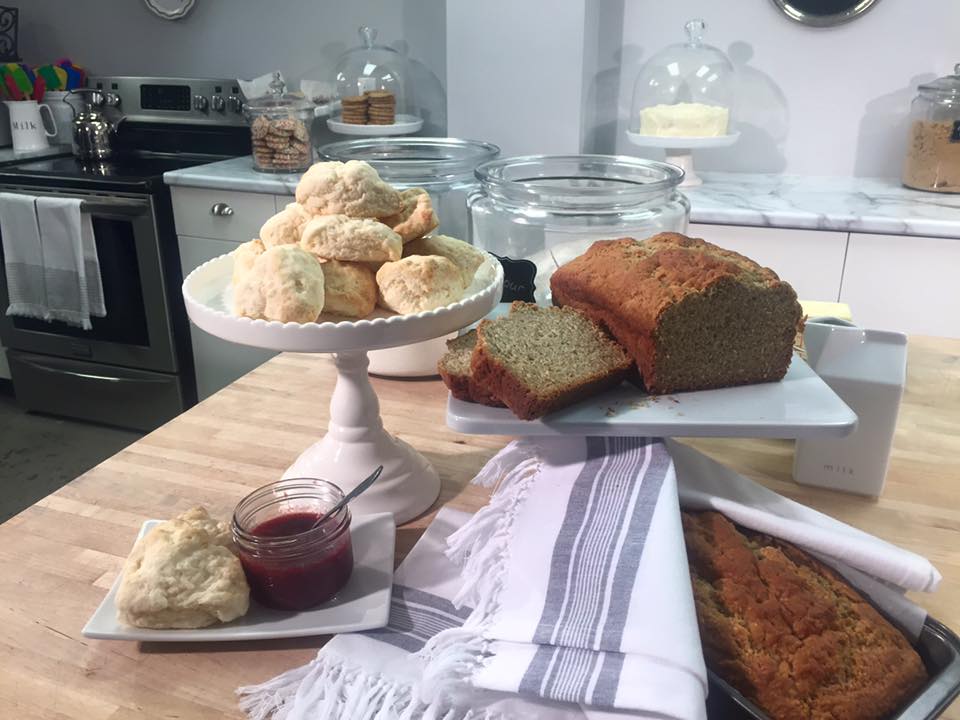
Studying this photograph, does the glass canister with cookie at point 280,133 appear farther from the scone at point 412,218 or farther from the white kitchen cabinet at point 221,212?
the scone at point 412,218

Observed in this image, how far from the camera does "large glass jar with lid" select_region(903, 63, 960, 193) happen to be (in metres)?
2.12

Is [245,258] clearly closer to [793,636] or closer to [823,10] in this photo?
[793,636]

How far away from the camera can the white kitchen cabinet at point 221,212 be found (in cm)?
242

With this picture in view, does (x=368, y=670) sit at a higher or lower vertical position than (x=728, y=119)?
lower

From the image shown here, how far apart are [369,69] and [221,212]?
72 centimetres

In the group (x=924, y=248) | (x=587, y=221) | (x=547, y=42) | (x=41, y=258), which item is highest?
(x=547, y=42)

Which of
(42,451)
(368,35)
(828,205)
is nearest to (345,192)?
(828,205)

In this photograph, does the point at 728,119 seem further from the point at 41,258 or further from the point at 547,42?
the point at 41,258

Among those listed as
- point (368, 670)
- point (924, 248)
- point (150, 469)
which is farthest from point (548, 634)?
point (924, 248)

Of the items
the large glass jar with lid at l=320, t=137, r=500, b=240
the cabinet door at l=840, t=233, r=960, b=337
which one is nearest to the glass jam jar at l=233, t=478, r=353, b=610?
the large glass jar with lid at l=320, t=137, r=500, b=240

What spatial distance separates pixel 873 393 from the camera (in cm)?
83

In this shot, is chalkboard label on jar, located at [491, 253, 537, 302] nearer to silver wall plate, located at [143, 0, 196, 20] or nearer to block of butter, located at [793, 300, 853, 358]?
block of butter, located at [793, 300, 853, 358]

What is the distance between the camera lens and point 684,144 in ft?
7.35

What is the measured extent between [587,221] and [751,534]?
1.66 feet
